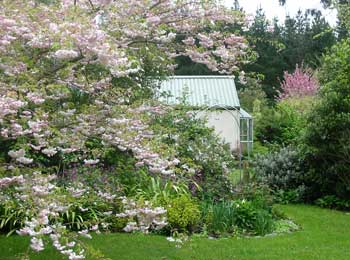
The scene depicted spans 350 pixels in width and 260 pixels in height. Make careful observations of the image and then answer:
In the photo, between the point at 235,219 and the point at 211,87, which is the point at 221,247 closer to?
the point at 235,219

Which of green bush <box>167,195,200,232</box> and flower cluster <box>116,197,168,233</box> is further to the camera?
green bush <box>167,195,200,232</box>

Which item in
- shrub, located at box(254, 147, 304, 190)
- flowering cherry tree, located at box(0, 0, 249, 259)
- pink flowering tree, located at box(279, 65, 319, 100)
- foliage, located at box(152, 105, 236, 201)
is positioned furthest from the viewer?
pink flowering tree, located at box(279, 65, 319, 100)

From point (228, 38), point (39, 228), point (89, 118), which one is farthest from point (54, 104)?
point (228, 38)

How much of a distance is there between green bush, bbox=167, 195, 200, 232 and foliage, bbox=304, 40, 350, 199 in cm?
387

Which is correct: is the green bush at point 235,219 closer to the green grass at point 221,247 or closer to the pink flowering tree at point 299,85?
the green grass at point 221,247

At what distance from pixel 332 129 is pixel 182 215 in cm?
438

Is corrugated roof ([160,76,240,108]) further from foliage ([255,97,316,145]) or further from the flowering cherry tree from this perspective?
the flowering cherry tree

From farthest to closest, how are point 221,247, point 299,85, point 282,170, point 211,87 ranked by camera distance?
1. point 299,85
2. point 211,87
3. point 282,170
4. point 221,247

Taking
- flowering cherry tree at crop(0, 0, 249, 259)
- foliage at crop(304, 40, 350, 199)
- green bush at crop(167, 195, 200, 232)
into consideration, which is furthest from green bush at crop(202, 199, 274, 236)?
foliage at crop(304, 40, 350, 199)

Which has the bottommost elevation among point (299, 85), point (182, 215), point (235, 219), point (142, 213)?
point (235, 219)

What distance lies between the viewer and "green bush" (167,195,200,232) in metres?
7.33

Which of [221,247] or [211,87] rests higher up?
[211,87]

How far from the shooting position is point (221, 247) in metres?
6.70

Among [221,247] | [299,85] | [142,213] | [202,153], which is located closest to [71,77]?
[142,213]
